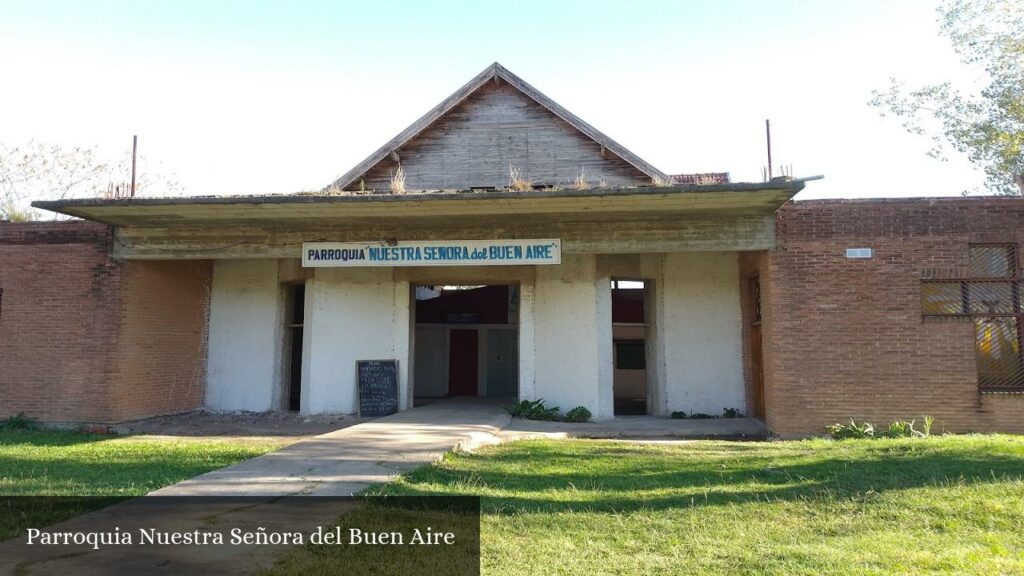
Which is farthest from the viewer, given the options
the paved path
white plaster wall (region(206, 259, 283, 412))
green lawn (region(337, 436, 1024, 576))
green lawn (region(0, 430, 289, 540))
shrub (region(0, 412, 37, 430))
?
white plaster wall (region(206, 259, 283, 412))

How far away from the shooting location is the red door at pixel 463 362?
18969 millimetres

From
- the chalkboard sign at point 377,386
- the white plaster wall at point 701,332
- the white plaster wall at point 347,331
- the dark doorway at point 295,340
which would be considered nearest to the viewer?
the chalkboard sign at point 377,386

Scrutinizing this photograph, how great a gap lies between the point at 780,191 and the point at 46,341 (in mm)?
12184

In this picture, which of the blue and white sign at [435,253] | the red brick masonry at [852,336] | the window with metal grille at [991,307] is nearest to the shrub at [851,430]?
the red brick masonry at [852,336]

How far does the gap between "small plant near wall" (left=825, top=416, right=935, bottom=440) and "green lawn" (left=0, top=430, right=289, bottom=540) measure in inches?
317

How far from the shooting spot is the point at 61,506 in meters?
5.48

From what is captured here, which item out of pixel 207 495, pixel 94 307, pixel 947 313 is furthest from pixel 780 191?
pixel 94 307

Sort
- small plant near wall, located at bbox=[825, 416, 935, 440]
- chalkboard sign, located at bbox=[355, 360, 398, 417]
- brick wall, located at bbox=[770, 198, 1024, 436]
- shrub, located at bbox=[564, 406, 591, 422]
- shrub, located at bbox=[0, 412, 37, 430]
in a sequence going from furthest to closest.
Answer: chalkboard sign, located at bbox=[355, 360, 398, 417], shrub, located at bbox=[564, 406, 591, 422], shrub, located at bbox=[0, 412, 37, 430], brick wall, located at bbox=[770, 198, 1024, 436], small plant near wall, located at bbox=[825, 416, 935, 440]

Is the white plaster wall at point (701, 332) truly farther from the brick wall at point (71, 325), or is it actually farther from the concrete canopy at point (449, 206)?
the brick wall at point (71, 325)

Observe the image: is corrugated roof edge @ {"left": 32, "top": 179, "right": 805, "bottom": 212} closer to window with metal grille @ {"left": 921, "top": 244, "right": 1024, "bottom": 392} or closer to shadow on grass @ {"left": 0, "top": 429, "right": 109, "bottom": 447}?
window with metal grille @ {"left": 921, "top": 244, "right": 1024, "bottom": 392}

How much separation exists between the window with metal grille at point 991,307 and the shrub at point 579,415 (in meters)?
5.66

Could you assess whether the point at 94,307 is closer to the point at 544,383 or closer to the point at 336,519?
the point at 544,383

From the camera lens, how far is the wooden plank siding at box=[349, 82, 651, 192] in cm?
1579

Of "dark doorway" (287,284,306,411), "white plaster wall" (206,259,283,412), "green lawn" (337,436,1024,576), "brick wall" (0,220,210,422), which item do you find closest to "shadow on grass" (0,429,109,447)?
"brick wall" (0,220,210,422)
